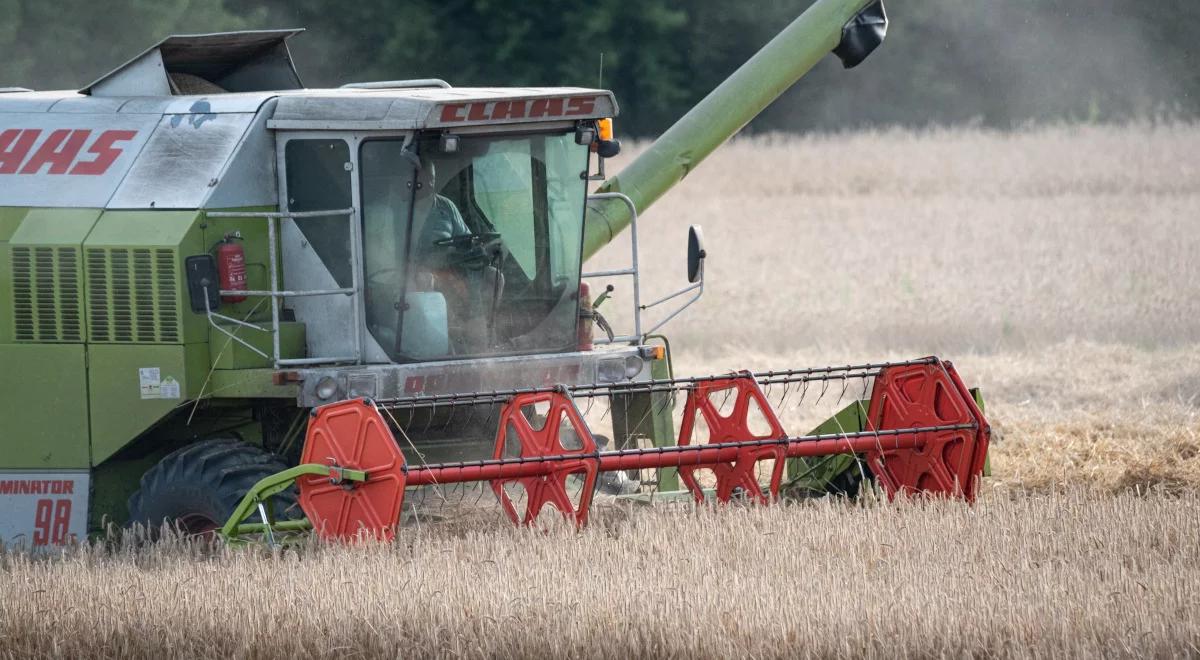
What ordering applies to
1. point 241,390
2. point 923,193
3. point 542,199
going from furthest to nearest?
point 923,193 < point 542,199 < point 241,390

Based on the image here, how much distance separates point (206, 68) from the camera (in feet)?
27.6

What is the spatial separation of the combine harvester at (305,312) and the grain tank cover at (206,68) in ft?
0.14

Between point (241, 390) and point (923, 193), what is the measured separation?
51.0 ft

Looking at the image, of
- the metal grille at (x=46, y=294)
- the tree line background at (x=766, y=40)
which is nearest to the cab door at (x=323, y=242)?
the metal grille at (x=46, y=294)

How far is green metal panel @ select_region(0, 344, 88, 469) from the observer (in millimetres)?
7508

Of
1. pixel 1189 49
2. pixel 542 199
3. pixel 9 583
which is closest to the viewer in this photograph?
pixel 9 583

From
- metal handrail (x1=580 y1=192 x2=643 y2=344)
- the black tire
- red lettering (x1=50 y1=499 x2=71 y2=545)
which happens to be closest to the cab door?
metal handrail (x1=580 y1=192 x2=643 y2=344)

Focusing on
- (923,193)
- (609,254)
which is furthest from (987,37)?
(609,254)

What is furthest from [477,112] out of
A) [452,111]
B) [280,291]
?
[280,291]

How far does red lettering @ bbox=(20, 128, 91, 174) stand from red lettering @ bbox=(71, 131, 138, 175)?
65 mm

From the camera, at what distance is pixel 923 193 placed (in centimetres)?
2170

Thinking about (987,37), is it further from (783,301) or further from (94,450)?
(94,450)

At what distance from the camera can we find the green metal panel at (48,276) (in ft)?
24.6

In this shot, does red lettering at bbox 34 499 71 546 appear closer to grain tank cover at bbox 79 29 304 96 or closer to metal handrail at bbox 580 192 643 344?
grain tank cover at bbox 79 29 304 96
